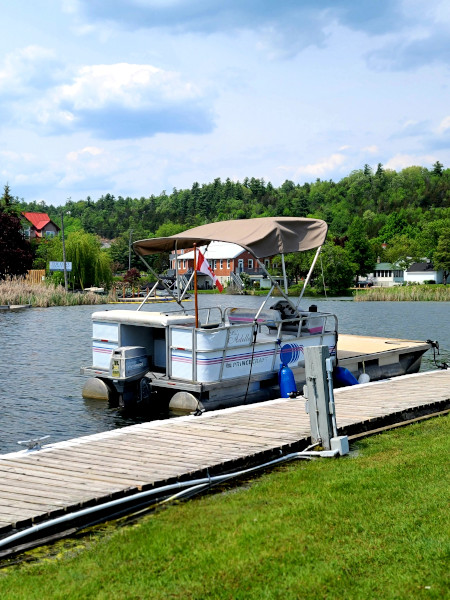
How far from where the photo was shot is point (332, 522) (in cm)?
639

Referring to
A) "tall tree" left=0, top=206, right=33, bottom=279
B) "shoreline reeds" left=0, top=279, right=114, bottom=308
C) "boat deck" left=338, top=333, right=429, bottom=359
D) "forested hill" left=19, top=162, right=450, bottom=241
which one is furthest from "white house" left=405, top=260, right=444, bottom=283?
"boat deck" left=338, top=333, right=429, bottom=359

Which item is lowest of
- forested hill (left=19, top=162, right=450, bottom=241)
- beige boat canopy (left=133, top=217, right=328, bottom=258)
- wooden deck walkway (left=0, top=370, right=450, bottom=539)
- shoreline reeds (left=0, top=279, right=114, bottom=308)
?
wooden deck walkway (left=0, top=370, right=450, bottom=539)

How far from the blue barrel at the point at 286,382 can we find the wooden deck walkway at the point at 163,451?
1.41m

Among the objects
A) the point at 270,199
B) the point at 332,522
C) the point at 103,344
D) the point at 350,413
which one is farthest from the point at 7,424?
the point at 270,199

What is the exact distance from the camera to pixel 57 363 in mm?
23625

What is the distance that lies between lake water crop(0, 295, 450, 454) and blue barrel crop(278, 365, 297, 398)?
130 inches

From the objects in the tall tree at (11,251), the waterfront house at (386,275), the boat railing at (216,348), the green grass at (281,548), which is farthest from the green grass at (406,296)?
the green grass at (281,548)

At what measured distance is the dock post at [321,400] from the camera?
9.30m

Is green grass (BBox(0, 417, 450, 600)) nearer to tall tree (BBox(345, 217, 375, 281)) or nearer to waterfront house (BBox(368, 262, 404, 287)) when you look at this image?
tall tree (BBox(345, 217, 375, 281))

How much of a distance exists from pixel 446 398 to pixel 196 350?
494 cm

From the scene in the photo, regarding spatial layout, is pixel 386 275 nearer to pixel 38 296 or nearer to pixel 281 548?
pixel 38 296

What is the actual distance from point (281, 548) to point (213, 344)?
8.04 meters

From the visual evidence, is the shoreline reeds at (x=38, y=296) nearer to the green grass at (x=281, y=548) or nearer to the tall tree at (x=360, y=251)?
the green grass at (x=281, y=548)

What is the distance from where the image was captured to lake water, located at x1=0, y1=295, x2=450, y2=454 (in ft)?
47.8
